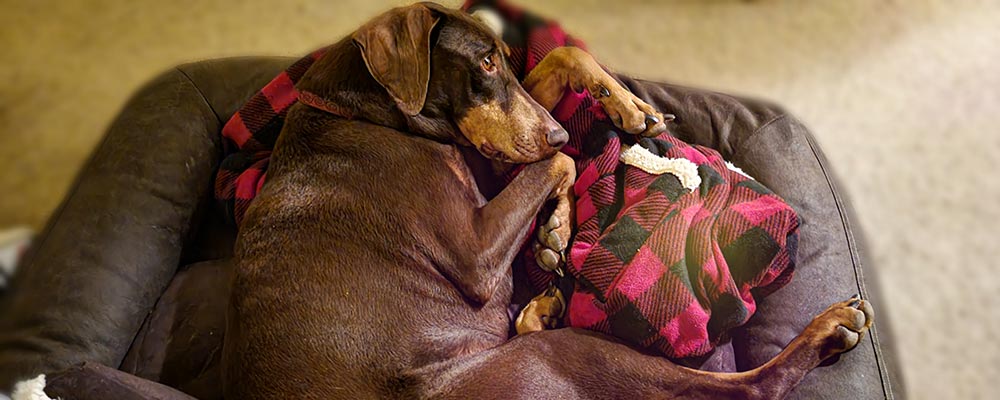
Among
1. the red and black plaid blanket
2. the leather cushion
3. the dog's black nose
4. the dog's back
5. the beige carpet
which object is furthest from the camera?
the beige carpet

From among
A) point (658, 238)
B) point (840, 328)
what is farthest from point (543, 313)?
point (840, 328)

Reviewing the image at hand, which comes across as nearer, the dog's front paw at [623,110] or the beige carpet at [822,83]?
the dog's front paw at [623,110]

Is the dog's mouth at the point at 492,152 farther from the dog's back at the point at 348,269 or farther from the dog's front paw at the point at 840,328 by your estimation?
the dog's front paw at the point at 840,328

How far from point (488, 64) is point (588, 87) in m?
0.30

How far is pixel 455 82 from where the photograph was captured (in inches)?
70.4

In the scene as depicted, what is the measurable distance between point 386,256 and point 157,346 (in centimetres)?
80

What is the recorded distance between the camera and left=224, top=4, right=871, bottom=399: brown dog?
1.62 m

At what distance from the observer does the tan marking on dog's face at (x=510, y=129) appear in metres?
1.82

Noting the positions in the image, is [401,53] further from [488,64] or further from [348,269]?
[348,269]

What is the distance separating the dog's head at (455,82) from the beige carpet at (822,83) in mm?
725

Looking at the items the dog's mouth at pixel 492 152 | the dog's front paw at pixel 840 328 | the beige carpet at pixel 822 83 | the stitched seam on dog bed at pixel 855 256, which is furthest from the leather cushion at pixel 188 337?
the stitched seam on dog bed at pixel 855 256

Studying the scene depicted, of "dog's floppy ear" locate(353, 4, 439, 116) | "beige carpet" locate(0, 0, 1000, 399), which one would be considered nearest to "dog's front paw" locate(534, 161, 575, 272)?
"dog's floppy ear" locate(353, 4, 439, 116)

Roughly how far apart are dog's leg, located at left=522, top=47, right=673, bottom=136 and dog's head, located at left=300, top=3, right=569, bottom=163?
126 millimetres

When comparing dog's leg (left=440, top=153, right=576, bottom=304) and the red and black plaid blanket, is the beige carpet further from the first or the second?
dog's leg (left=440, top=153, right=576, bottom=304)
